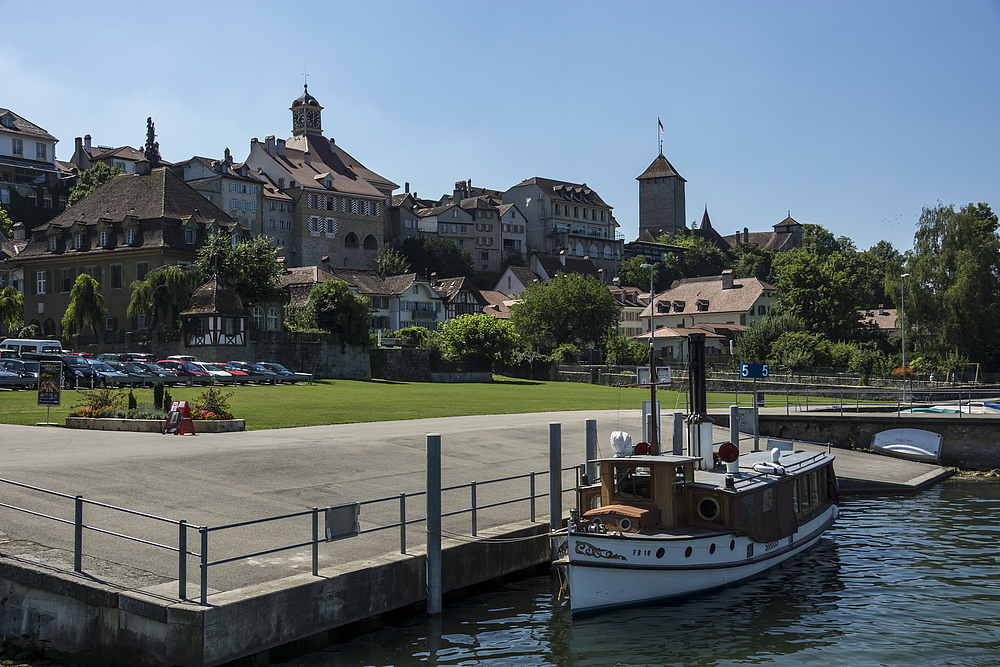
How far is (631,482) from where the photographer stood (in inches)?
718

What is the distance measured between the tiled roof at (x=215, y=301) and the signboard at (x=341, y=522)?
5519cm

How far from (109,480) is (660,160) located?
18217cm

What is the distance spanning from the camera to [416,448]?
27188mm

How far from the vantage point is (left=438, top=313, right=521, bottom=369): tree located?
82750 millimetres

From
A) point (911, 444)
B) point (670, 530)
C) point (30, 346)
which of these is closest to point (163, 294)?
point (30, 346)

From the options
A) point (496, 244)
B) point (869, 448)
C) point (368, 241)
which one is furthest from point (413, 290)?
point (869, 448)

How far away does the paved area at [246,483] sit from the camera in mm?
14945

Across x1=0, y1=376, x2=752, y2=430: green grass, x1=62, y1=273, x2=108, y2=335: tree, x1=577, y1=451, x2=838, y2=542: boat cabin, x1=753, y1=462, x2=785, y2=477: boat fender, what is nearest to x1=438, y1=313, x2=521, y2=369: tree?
x1=0, y1=376, x2=752, y2=430: green grass

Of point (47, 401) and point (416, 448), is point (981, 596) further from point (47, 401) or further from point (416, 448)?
→ point (47, 401)

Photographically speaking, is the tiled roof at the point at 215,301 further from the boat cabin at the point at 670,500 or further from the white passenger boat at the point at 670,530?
the boat cabin at the point at 670,500

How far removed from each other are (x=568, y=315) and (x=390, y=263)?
40.7 metres

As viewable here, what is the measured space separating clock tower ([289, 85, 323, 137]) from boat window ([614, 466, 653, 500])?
14145cm

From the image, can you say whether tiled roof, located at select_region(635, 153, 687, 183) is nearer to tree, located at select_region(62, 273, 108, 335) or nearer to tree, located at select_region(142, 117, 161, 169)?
tree, located at select_region(142, 117, 161, 169)

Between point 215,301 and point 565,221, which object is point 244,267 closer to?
point 215,301
